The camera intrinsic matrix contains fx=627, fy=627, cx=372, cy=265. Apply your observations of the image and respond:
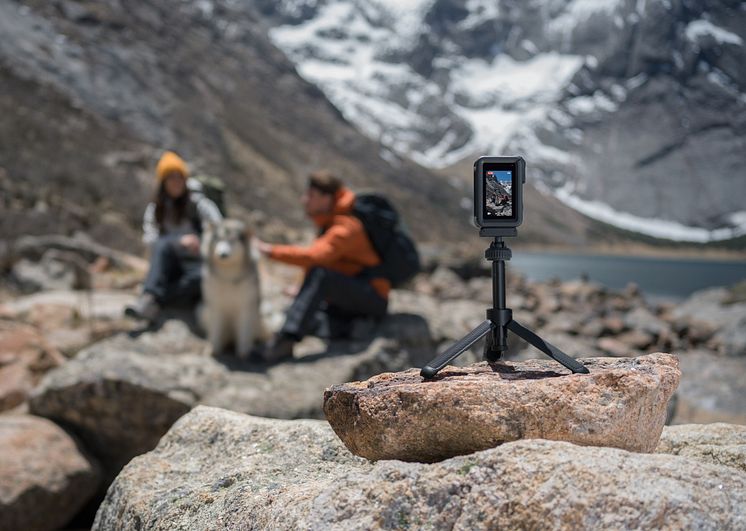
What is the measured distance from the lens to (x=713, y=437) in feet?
8.04

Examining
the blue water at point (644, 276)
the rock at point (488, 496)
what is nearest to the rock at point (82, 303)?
the rock at point (488, 496)

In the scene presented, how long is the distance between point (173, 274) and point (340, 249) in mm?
1942

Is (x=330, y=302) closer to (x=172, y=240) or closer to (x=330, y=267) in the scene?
(x=330, y=267)

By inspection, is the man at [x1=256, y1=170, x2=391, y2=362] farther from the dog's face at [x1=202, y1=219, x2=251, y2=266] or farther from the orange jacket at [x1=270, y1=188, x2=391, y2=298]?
the dog's face at [x1=202, y1=219, x2=251, y2=266]

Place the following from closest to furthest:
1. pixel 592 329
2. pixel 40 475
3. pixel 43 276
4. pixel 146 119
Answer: pixel 40 475 < pixel 43 276 < pixel 592 329 < pixel 146 119

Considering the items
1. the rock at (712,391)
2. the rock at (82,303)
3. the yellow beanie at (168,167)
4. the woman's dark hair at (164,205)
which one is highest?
the yellow beanie at (168,167)

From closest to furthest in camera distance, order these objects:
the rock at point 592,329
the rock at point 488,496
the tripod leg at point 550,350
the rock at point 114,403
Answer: the rock at point 488,496
the tripod leg at point 550,350
the rock at point 114,403
the rock at point 592,329

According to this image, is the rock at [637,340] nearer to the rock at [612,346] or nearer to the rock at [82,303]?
the rock at [612,346]

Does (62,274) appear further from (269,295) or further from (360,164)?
(360,164)

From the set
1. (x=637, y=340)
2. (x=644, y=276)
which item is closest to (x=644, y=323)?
(x=637, y=340)

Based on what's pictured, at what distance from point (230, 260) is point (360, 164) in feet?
302

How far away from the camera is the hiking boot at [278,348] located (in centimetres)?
585

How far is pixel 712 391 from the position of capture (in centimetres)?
779

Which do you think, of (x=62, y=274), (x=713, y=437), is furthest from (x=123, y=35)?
(x=713, y=437)
